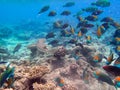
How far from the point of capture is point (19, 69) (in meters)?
5.94

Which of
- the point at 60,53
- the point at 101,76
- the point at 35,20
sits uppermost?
the point at 60,53

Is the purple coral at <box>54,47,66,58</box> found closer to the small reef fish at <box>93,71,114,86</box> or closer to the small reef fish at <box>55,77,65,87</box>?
the small reef fish at <box>55,77,65,87</box>

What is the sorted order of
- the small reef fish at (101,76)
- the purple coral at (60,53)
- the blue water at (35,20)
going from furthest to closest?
the blue water at (35,20) < the purple coral at (60,53) < the small reef fish at (101,76)

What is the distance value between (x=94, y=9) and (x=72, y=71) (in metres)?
5.40

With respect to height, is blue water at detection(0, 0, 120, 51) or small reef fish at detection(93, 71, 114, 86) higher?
small reef fish at detection(93, 71, 114, 86)

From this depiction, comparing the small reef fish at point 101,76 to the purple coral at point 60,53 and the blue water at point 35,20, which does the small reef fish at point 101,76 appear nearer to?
the purple coral at point 60,53

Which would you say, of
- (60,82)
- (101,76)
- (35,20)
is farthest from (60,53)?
(35,20)

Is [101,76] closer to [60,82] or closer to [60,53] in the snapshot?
[60,82]

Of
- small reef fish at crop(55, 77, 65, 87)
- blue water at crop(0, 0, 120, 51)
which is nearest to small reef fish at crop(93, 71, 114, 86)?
small reef fish at crop(55, 77, 65, 87)

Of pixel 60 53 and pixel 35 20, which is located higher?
pixel 60 53

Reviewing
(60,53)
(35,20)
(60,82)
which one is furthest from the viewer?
(35,20)

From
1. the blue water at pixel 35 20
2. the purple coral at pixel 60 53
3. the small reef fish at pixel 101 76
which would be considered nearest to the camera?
the small reef fish at pixel 101 76

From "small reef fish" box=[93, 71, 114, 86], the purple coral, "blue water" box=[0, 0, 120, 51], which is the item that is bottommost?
"blue water" box=[0, 0, 120, 51]

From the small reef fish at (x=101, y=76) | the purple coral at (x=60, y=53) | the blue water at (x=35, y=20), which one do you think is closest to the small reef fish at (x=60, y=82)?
the small reef fish at (x=101, y=76)
